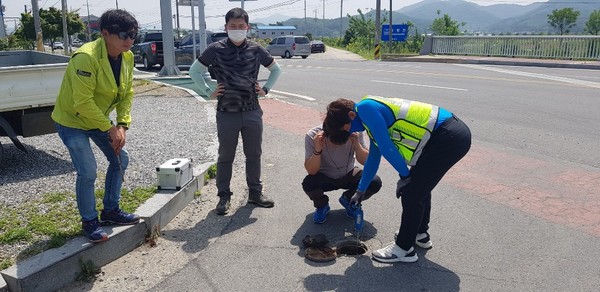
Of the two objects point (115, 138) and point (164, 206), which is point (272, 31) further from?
point (115, 138)

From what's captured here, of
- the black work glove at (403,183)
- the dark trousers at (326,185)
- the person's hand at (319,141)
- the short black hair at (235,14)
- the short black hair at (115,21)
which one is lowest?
the dark trousers at (326,185)

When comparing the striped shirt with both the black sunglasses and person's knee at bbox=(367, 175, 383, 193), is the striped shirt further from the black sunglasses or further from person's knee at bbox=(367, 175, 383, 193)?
person's knee at bbox=(367, 175, 383, 193)

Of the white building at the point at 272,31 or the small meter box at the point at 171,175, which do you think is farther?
the white building at the point at 272,31

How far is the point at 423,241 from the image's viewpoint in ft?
13.1

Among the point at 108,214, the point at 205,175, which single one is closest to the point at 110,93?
the point at 108,214

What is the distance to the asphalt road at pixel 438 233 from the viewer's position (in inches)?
137

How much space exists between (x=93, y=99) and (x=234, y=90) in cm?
139

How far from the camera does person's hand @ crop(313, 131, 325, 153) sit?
4.25 m

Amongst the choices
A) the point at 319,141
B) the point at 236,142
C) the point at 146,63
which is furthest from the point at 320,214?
the point at 146,63

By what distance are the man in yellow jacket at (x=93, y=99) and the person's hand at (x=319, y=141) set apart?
153 centimetres

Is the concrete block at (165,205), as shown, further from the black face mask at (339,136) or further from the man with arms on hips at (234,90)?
the black face mask at (339,136)

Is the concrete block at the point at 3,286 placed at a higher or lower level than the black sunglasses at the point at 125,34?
lower

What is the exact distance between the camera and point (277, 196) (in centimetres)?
526

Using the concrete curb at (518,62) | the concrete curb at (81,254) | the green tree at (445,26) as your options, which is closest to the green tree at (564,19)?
the green tree at (445,26)
